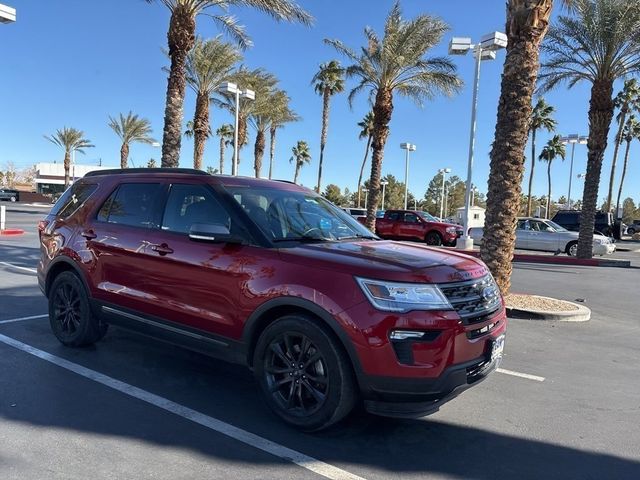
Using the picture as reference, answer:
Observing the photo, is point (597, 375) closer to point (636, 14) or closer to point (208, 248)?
point (208, 248)

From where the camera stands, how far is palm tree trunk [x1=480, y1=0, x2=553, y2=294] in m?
8.79

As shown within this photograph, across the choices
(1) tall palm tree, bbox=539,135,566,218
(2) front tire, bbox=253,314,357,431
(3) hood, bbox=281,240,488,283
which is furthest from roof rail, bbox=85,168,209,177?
(1) tall palm tree, bbox=539,135,566,218

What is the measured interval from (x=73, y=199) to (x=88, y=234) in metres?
0.80

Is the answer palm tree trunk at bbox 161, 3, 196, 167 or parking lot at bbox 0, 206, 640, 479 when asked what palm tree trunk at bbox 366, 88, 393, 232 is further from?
parking lot at bbox 0, 206, 640, 479

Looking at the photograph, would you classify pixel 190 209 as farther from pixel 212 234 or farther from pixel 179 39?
pixel 179 39

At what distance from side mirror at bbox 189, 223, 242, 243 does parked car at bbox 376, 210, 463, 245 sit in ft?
68.2

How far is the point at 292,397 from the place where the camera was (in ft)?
12.6

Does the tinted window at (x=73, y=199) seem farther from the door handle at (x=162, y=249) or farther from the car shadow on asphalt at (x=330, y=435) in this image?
the car shadow on asphalt at (x=330, y=435)

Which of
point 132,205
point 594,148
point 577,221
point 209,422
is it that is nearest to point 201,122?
point 594,148

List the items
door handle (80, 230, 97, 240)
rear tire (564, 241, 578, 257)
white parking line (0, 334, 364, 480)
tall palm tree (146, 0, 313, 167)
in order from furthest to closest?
rear tire (564, 241, 578, 257), tall palm tree (146, 0, 313, 167), door handle (80, 230, 97, 240), white parking line (0, 334, 364, 480)

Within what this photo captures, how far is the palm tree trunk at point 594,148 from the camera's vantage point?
17391 mm

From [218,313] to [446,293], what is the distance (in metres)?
1.80

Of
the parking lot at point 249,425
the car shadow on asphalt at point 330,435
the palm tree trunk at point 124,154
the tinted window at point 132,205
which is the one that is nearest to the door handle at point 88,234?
the tinted window at point 132,205

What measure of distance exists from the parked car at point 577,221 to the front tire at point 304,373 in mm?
28990
